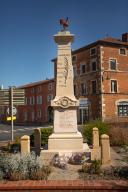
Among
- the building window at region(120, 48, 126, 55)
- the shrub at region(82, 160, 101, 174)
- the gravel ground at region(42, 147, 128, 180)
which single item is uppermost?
the building window at region(120, 48, 126, 55)

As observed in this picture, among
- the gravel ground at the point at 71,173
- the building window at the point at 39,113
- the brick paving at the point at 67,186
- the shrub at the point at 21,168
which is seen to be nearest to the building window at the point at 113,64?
the building window at the point at 39,113

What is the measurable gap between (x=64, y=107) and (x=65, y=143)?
4.86ft

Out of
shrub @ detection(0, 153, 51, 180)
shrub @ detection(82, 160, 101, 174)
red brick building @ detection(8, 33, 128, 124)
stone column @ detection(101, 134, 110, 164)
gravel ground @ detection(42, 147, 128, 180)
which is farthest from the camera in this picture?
red brick building @ detection(8, 33, 128, 124)

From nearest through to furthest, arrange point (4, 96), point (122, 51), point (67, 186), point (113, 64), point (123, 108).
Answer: point (67, 186)
point (4, 96)
point (123, 108)
point (113, 64)
point (122, 51)

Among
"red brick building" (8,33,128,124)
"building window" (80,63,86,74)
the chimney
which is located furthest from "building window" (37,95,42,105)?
the chimney

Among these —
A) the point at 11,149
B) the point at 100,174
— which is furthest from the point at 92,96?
the point at 100,174

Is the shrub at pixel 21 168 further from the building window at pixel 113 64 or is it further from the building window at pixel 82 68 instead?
the building window at pixel 82 68

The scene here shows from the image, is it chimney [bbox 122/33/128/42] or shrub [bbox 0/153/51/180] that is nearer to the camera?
shrub [bbox 0/153/51/180]

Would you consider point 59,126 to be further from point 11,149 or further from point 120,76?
point 120,76

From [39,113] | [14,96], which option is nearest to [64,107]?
[14,96]

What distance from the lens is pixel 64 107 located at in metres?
12.4

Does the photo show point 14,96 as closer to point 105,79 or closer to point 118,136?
point 118,136

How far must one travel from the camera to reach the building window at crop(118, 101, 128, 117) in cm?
4360

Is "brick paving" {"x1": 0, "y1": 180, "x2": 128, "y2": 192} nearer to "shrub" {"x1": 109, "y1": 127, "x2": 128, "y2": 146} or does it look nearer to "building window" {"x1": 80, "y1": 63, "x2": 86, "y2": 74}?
"shrub" {"x1": 109, "y1": 127, "x2": 128, "y2": 146}
